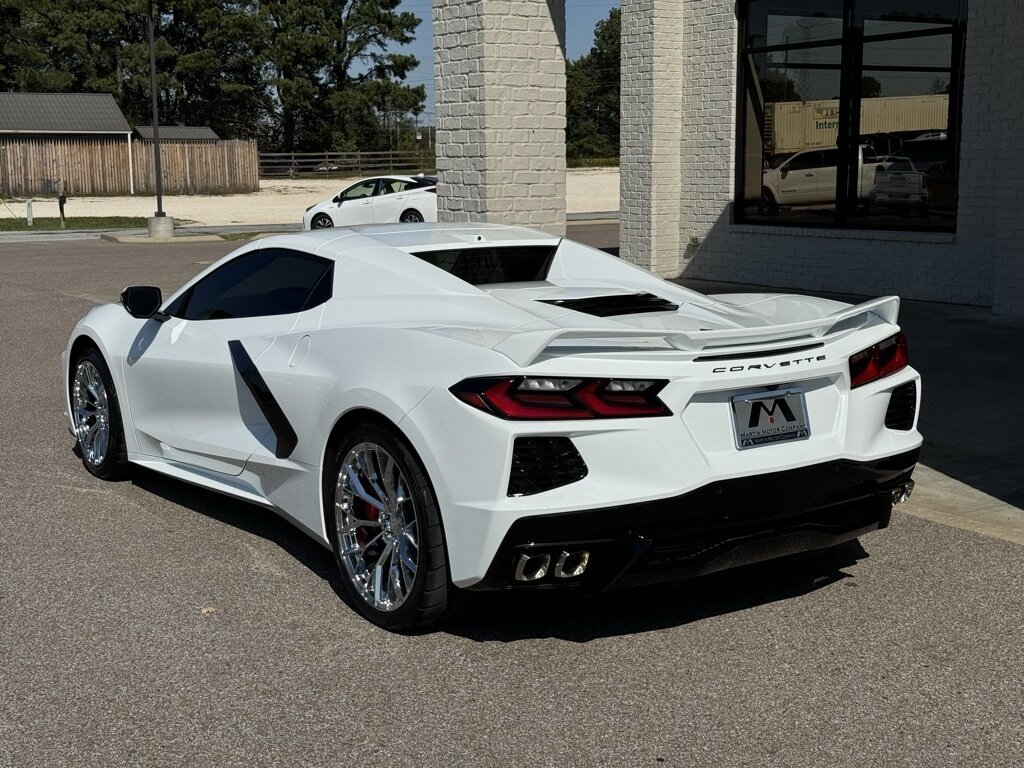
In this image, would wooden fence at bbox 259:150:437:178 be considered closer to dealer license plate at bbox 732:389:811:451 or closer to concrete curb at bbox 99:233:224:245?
concrete curb at bbox 99:233:224:245

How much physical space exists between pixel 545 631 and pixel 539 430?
957 millimetres

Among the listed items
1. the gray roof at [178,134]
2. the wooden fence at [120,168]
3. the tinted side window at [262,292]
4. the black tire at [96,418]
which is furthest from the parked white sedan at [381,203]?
the gray roof at [178,134]

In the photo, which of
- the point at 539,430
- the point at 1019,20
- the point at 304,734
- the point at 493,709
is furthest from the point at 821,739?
the point at 1019,20

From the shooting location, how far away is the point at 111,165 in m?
51.6

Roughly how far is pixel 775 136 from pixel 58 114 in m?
47.7

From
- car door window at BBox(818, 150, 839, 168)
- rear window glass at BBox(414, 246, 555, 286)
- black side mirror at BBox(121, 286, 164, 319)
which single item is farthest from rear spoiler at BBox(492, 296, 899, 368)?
car door window at BBox(818, 150, 839, 168)

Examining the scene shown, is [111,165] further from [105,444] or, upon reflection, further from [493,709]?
[493,709]

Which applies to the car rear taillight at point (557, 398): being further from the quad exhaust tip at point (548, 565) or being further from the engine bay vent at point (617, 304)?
the engine bay vent at point (617, 304)

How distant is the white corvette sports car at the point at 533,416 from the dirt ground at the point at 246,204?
114 ft

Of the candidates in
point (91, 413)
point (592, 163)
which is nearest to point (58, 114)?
point (592, 163)

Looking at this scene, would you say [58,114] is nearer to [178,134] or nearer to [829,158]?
[178,134]

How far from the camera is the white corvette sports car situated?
4.26 metres

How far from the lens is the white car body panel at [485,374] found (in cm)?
427

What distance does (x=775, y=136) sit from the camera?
1698 centimetres
